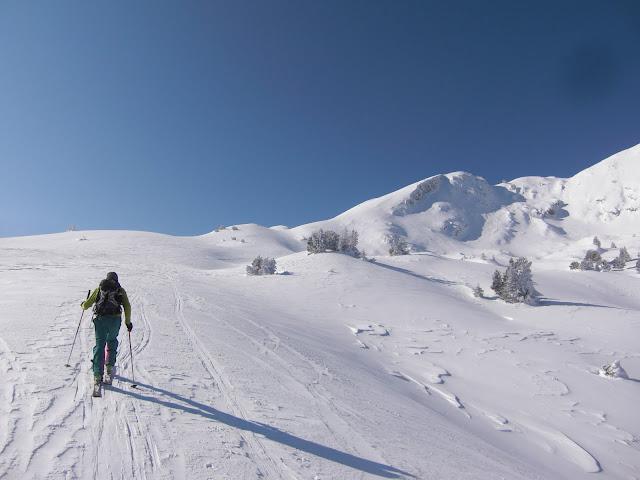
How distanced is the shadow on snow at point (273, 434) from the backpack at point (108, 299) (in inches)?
47.4

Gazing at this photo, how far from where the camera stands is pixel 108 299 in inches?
240


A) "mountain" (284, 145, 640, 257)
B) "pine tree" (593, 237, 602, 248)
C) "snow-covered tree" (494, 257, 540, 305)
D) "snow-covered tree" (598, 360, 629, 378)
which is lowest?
"snow-covered tree" (598, 360, 629, 378)

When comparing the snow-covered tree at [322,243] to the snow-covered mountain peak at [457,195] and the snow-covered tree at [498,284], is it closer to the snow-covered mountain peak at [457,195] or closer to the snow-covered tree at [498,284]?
the snow-covered tree at [498,284]

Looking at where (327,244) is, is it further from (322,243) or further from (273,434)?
(273,434)

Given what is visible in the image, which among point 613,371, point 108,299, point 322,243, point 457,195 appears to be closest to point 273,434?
point 108,299

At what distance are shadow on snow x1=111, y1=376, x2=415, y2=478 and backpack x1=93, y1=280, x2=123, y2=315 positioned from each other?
1.20 metres

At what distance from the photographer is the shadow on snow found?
15.3 feet

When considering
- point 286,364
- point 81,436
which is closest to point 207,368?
point 286,364

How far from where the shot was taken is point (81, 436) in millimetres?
4203

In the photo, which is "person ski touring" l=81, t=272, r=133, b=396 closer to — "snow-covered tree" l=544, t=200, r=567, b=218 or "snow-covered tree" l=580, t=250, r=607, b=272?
"snow-covered tree" l=580, t=250, r=607, b=272

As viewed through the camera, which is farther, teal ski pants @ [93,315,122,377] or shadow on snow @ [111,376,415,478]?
teal ski pants @ [93,315,122,377]

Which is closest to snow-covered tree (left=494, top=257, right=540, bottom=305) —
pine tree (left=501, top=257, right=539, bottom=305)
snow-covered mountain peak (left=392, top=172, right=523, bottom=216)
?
pine tree (left=501, top=257, right=539, bottom=305)

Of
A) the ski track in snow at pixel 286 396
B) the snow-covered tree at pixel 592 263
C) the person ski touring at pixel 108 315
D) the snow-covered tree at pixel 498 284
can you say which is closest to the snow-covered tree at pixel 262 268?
the ski track in snow at pixel 286 396

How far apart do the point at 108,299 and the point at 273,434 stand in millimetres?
3500
